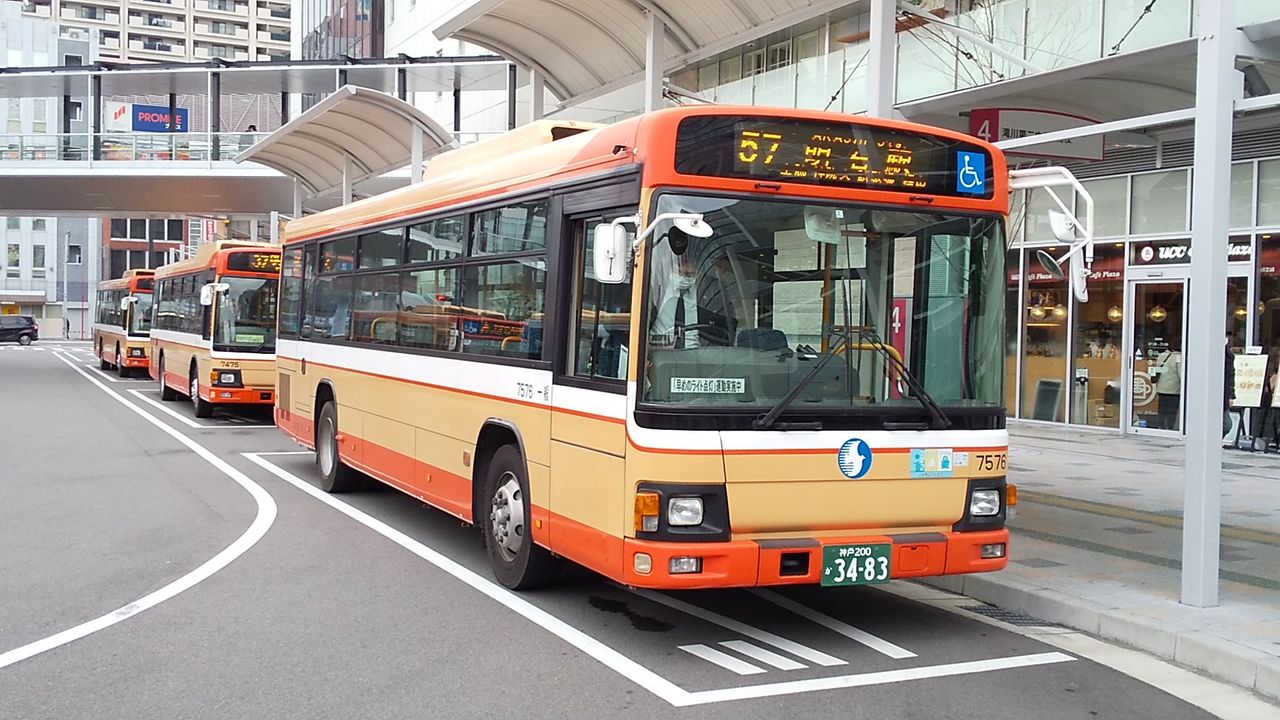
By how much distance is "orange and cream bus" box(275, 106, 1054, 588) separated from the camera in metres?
6.27

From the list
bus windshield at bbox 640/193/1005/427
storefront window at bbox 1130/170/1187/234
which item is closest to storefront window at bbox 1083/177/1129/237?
storefront window at bbox 1130/170/1187/234

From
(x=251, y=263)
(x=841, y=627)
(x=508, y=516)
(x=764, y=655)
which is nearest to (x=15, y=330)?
(x=251, y=263)

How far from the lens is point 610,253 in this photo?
20.1 feet

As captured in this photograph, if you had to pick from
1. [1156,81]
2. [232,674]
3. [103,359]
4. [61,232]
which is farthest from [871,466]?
[61,232]

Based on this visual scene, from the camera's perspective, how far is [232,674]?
6.04 m

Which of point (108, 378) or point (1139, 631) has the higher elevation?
point (1139, 631)

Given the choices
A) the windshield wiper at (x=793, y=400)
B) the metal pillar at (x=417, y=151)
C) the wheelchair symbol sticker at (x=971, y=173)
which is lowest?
the windshield wiper at (x=793, y=400)

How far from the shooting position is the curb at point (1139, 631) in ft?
20.3

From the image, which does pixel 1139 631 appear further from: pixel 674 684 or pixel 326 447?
pixel 326 447

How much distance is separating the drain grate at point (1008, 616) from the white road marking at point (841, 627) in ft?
3.53

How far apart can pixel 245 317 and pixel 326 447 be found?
28.7ft

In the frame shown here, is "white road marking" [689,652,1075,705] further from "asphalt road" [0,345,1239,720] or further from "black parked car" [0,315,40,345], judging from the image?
"black parked car" [0,315,40,345]

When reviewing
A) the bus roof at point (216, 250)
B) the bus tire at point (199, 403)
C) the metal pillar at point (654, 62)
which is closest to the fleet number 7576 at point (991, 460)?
the metal pillar at point (654, 62)

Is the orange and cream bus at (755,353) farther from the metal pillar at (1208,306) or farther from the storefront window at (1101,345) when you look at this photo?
the storefront window at (1101,345)
